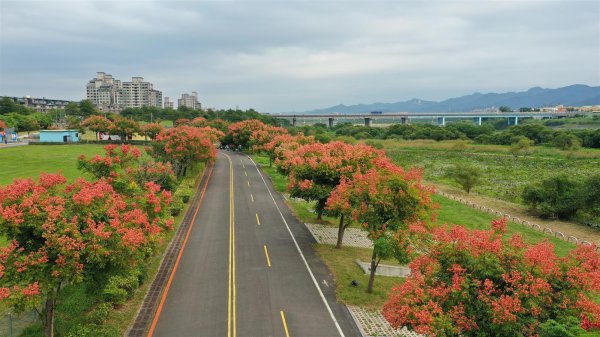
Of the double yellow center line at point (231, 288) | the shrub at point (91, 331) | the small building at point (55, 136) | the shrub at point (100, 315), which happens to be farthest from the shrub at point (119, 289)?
the small building at point (55, 136)

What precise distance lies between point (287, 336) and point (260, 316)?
6.54 feet

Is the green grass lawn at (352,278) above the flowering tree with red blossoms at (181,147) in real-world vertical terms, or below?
below

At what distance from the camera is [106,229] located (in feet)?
42.3

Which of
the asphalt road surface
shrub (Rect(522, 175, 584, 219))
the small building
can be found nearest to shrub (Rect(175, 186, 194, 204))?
the asphalt road surface

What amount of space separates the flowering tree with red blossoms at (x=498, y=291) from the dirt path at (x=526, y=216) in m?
27.3

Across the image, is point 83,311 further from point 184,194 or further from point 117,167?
point 184,194

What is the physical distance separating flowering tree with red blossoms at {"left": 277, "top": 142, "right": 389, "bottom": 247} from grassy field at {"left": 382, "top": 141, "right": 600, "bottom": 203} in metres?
30.1

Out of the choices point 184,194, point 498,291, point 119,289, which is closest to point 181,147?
point 184,194

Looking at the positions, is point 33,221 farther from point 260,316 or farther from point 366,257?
point 366,257

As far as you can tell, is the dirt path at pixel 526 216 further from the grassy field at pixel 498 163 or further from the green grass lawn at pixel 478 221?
the green grass lawn at pixel 478 221

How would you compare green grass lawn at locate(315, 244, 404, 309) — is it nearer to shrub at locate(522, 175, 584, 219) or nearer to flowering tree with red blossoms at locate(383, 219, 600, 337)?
flowering tree with red blossoms at locate(383, 219, 600, 337)

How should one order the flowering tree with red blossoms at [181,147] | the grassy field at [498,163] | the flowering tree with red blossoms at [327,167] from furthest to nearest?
the grassy field at [498,163] → the flowering tree with red blossoms at [181,147] → the flowering tree with red blossoms at [327,167]

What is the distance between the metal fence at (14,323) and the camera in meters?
14.4

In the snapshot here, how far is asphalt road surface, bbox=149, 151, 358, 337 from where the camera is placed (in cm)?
1630
